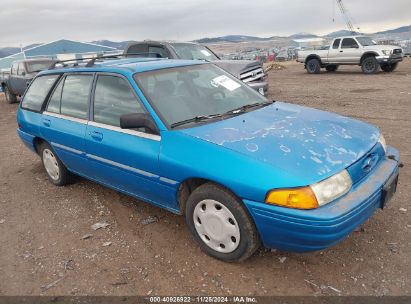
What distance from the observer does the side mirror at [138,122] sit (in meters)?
3.36

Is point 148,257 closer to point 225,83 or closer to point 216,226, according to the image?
point 216,226

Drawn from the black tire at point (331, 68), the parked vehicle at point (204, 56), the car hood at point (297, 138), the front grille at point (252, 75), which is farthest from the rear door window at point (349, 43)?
the car hood at point (297, 138)

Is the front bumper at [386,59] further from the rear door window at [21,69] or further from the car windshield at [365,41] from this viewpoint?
the rear door window at [21,69]

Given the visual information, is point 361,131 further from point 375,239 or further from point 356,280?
point 356,280

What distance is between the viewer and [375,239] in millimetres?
3414

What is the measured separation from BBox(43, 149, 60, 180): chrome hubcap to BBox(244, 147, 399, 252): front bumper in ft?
11.0

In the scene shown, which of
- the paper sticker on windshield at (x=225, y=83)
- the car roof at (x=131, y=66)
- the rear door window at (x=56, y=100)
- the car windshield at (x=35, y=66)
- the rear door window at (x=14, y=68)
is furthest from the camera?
the rear door window at (x=14, y=68)

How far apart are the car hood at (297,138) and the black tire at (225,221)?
385 millimetres

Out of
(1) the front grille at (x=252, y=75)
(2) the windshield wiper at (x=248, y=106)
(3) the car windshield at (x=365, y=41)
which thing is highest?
(3) the car windshield at (x=365, y=41)

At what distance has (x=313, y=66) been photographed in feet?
63.9

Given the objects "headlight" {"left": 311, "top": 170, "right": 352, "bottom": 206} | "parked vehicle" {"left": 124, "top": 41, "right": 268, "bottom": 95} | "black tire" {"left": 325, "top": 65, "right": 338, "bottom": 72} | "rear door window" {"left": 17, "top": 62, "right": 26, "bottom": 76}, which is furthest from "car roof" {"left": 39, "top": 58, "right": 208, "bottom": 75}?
"black tire" {"left": 325, "top": 65, "right": 338, "bottom": 72}

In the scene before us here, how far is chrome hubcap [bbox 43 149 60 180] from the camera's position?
5184 millimetres

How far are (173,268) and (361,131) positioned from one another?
2.11 metres

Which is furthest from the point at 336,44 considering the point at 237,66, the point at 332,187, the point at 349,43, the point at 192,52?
the point at 332,187
